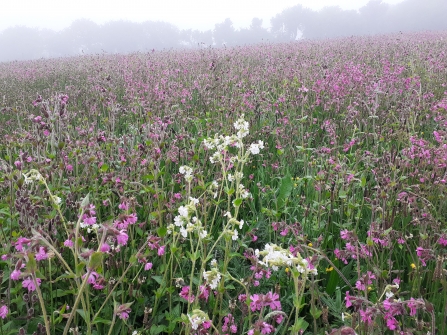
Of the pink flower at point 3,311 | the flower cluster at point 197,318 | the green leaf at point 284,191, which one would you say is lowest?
the pink flower at point 3,311

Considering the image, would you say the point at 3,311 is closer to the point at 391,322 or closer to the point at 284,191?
the point at 391,322

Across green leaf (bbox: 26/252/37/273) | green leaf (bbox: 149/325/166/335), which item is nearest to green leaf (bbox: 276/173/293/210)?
green leaf (bbox: 149/325/166/335)

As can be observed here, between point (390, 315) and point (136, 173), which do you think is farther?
point (136, 173)

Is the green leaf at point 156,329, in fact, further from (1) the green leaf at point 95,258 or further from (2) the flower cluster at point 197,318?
(1) the green leaf at point 95,258

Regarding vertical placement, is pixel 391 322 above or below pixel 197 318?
below

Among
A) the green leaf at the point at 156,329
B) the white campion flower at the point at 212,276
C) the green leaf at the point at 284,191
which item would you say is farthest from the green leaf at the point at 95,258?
the green leaf at the point at 284,191

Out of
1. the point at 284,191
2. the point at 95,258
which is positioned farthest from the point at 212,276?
the point at 284,191

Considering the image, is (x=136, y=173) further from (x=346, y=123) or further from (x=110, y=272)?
(x=346, y=123)

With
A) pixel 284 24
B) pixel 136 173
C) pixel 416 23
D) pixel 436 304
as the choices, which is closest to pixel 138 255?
pixel 136 173

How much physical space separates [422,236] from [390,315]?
688mm

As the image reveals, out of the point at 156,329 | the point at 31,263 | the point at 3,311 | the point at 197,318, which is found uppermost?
the point at 31,263

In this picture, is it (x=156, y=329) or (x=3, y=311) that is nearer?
(x=3, y=311)

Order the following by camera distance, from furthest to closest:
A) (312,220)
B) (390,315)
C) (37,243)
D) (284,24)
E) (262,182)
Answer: (284,24) → (262,182) → (312,220) → (390,315) → (37,243)

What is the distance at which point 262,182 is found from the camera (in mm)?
3379
